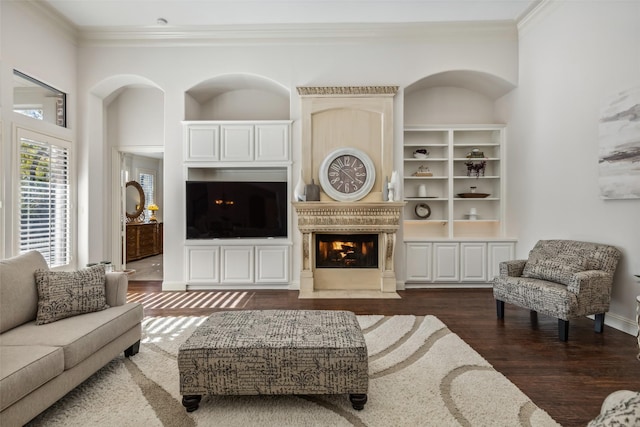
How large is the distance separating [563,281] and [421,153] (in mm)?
2756

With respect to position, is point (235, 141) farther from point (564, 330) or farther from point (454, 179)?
point (564, 330)

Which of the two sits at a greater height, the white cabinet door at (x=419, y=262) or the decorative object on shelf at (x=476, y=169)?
the decorative object on shelf at (x=476, y=169)

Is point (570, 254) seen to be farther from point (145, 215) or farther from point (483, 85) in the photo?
point (145, 215)

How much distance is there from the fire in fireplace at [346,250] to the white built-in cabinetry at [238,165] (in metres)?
0.50

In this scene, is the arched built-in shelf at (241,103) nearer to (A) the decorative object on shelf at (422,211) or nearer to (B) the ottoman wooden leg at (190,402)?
(A) the decorative object on shelf at (422,211)

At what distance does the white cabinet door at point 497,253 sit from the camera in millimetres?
5250

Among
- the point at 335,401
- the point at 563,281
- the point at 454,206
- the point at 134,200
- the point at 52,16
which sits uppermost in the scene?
the point at 52,16

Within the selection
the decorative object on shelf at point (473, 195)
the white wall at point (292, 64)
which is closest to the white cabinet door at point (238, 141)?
the white wall at point (292, 64)

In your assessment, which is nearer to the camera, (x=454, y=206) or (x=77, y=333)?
(x=77, y=333)

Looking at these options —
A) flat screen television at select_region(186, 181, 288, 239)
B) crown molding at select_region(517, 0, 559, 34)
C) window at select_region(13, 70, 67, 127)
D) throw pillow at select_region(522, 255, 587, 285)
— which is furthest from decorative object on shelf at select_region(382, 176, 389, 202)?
window at select_region(13, 70, 67, 127)

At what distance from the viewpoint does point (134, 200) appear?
29.6 ft

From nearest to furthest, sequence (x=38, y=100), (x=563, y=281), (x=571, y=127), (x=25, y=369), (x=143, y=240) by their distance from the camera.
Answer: (x=25, y=369) < (x=563, y=281) < (x=571, y=127) < (x=38, y=100) < (x=143, y=240)

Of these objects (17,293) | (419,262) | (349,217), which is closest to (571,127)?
(419,262)

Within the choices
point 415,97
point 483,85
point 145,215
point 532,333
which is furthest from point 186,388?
point 145,215
